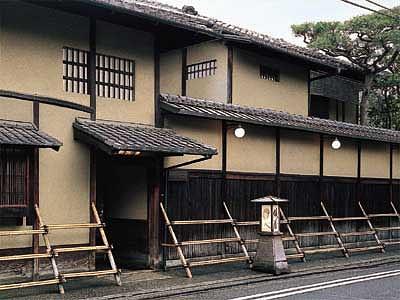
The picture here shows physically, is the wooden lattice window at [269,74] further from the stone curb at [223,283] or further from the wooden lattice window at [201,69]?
the stone curb at [223,283]

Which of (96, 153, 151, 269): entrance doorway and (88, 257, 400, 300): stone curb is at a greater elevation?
(96, 153, 151, 269): entrance doorway

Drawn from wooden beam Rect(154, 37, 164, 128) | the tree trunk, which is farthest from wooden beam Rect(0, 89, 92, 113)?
the tree trunk

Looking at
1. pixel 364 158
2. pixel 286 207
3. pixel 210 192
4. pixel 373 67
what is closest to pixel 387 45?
pixel 373 67

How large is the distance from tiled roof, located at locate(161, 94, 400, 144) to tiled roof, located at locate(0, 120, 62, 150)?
3.56 meters

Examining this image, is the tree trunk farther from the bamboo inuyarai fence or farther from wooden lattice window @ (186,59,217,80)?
the bamboo inuyarai fence

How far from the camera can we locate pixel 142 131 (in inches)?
531

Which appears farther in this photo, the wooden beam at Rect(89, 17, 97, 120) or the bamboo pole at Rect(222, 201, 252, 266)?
the bamboo pole at Rect(222, 201, 252, 266)

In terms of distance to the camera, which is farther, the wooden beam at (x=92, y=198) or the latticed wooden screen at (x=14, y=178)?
the wooden beam at (x=92, y=198)

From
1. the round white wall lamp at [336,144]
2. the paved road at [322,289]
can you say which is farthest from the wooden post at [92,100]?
the round white wall lamp at [336,144]

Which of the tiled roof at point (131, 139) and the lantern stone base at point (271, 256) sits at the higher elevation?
the tiled roof at point (131, 139)

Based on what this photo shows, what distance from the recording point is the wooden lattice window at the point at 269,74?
19891 millimetres

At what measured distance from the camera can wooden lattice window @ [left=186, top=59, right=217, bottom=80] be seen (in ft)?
62.1

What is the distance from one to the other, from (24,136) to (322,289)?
21.8ft

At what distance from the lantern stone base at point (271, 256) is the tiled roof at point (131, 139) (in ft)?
8.53
